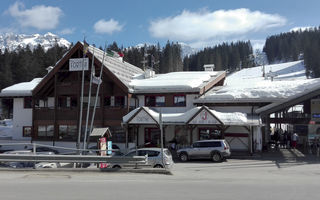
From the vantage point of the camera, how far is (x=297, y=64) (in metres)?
121

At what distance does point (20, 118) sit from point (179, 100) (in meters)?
17.9

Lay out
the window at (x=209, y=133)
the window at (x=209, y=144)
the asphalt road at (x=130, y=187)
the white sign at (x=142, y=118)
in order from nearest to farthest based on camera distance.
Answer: the asphalt road at (x=130, y=187) < the window at (x=209, y=144) < the white sign at (x=142, y=118) < the window at (x=209, y=133)

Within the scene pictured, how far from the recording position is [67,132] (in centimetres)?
3144

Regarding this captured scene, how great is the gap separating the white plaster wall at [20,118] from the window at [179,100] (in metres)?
16.2

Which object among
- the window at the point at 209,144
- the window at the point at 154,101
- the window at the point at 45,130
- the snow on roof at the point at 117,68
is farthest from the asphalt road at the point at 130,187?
the window at the point at 45,130

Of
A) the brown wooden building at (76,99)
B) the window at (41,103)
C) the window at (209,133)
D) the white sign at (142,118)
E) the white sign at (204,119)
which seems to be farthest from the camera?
the window at (41,103)

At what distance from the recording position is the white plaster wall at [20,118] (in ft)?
110

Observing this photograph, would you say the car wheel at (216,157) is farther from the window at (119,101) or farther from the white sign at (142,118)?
the window at (119,101)

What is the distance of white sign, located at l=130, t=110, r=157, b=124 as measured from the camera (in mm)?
26641

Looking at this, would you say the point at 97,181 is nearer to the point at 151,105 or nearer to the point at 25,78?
the point at 151,105

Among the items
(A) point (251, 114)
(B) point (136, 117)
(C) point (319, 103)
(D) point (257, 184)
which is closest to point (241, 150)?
(A) point (251, 114)

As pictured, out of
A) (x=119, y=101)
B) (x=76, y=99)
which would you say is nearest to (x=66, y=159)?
(x=119, y=101)

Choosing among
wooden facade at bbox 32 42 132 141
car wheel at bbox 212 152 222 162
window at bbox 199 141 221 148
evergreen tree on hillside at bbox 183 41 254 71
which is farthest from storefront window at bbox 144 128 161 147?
evergreen tree on hillside at bbox 183 41 254 71

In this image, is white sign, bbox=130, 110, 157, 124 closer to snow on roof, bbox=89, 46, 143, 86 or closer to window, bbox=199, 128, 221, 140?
snow on roof, bbox=89, 46, 143, 86
